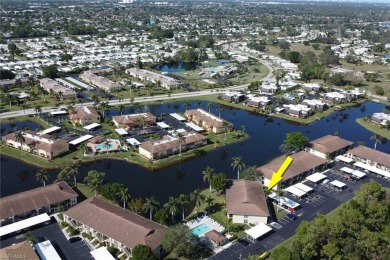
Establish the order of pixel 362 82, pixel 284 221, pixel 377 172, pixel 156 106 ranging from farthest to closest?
pixel 362 82
pixel 156 106
pixel 377 172
pixel 284 221

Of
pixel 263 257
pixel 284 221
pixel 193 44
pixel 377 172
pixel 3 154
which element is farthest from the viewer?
pixel 193 44

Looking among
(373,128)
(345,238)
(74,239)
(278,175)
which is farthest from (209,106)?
(345,238)

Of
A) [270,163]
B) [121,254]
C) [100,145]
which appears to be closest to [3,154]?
[100,145]

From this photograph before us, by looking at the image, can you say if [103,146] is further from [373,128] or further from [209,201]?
[373,128]

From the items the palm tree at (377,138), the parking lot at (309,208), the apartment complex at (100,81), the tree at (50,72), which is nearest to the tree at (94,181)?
the parking lot at (309,208)

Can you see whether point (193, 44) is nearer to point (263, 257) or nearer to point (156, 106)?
point (156, 106)

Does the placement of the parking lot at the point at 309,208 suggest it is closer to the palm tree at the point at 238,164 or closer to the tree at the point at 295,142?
the tree at the point at 295,142

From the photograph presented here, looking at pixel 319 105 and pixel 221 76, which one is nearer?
pixel 319 105
